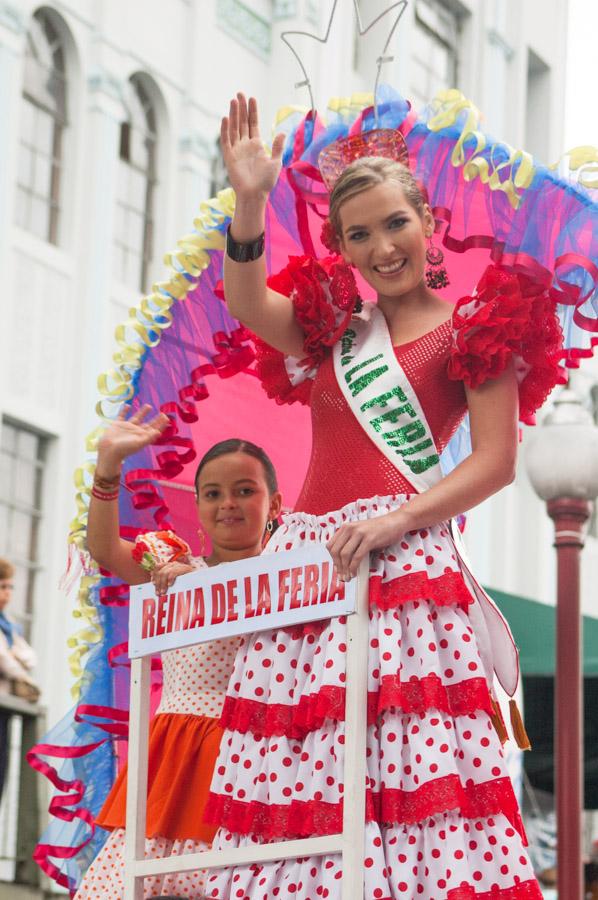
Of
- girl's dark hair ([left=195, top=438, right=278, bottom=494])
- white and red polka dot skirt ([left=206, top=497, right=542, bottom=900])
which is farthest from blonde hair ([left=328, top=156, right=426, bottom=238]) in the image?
girl's dark hair ([left=195, top=438, right=278, bottom=494])

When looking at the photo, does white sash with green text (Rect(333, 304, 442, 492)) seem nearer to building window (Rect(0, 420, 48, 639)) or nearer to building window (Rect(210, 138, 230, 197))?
building window (Rect(0, 420, 48, 639))

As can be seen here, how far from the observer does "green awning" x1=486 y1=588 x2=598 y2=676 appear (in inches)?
437

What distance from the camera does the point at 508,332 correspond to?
3455 mm

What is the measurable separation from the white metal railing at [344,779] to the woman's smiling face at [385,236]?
2.28 feet

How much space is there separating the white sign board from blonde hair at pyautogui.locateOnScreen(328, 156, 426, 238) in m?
0.80

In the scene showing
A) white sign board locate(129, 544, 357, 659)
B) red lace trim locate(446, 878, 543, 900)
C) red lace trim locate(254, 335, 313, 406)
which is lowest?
red lace trim locate(446, 878, 543, 900)

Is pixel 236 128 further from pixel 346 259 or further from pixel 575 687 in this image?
pixel 575 687

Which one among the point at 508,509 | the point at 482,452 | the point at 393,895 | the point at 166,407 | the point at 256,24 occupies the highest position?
the point at 256,24

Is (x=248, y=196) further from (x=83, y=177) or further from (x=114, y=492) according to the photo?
(x=83, y=177)

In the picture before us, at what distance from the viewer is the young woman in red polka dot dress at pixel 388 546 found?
3131mm

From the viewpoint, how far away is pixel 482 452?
11.2ft

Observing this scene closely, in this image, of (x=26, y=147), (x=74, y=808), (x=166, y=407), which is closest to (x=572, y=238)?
(x=166, y=407)

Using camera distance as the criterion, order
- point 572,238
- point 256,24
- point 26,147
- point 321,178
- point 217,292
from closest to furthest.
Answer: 1. point 572,238
2. point 321,178
3. point 217,292
4. point 26,147
5. point 256,24

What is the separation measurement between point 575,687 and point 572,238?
12.1ft
